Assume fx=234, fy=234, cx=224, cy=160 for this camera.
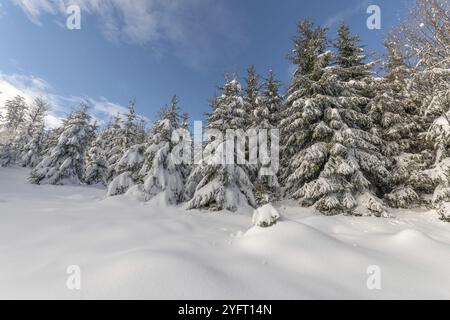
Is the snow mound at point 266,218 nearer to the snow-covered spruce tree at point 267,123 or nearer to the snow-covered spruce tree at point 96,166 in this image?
the snow-covered spruce tree at point 267,123

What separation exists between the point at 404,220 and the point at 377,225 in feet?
7.71

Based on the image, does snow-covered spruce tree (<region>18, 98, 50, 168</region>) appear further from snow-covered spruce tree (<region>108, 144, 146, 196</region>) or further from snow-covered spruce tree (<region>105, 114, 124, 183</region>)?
snow-covered spruce tree (<region>108, 144, 146, 196</region>)

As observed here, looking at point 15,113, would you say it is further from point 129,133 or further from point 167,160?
point 167,160

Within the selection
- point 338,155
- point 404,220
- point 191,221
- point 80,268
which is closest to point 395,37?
point 338,155

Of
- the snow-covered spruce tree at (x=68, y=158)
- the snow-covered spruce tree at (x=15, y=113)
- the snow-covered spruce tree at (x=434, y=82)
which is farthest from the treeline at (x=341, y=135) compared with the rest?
the snow-covered spruce tree at (x=15, y=113)

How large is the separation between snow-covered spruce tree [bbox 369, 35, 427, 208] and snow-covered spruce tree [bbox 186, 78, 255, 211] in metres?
8.11

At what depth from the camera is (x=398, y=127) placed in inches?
539

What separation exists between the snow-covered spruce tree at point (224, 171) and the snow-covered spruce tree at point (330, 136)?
9.11ft

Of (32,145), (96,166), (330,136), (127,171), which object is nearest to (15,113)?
(32,145)

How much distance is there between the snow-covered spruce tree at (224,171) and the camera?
1198 centimetres

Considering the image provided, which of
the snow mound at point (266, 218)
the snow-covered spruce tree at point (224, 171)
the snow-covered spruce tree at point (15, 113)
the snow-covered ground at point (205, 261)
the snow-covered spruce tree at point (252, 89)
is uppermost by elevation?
the snow-covered spruce tree at point (15, 113)

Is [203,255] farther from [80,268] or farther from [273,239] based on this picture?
[80,268]

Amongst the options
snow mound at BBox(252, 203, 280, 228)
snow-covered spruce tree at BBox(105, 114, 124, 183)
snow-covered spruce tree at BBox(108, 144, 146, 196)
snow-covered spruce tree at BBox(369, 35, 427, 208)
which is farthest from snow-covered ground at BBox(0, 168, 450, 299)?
snow-covered spruce tree at BBox(105, 114, 124, 183)

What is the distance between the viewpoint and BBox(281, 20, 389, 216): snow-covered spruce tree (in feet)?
38.5
